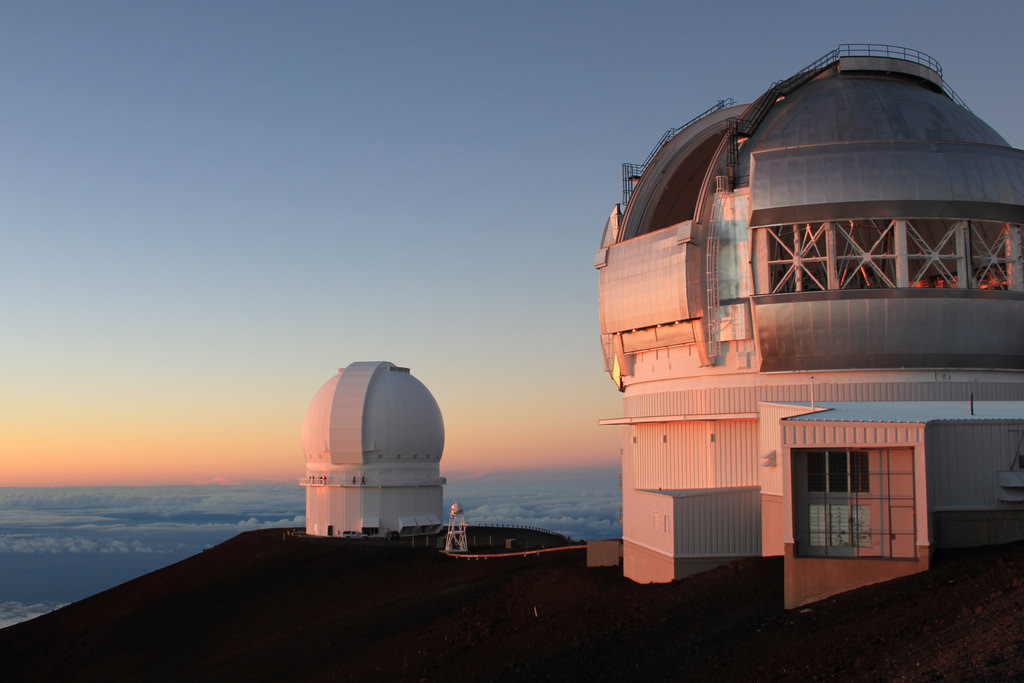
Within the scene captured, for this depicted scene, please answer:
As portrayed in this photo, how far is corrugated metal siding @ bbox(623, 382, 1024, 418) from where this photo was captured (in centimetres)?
2075

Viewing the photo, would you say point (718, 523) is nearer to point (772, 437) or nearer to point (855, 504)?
point (772, 437)

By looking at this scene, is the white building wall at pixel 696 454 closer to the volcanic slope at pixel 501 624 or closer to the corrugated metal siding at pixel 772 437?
the volcanic slope at pixel 501 624

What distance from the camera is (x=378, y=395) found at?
1598 inches

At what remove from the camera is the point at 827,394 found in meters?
21.0

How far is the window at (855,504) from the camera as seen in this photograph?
15.2 m

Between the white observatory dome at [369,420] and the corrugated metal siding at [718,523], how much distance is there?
22.9m

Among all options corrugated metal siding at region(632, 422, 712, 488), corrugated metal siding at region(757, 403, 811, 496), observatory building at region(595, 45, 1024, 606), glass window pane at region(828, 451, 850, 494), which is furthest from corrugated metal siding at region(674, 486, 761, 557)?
glass window pane at region(828, 451, 850, 494)

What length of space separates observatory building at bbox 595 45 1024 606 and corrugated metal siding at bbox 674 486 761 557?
4 cm

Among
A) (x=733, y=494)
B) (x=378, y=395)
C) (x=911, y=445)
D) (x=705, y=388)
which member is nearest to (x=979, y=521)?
(x=911, y=445)

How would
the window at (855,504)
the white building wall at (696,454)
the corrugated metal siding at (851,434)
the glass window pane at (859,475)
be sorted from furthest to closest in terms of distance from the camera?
1. the white building wall at (696,454)
2. the glass window pane at (859,475)
3. the window at (855,504)
4. the corrugated metal siding at (851,434)

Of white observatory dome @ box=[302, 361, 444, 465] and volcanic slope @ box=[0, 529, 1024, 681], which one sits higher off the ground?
white observatory dome @ box=[302, 361, 444, 465]

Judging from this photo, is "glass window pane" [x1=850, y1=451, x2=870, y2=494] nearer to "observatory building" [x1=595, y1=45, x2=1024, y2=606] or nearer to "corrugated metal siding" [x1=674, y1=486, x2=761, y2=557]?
"observatory building" [x1=595, y1=45, x2=1024, y2=606]

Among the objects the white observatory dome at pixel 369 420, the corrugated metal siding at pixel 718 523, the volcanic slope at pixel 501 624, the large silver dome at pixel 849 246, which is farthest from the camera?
the white observatory dome at pixel 369 420

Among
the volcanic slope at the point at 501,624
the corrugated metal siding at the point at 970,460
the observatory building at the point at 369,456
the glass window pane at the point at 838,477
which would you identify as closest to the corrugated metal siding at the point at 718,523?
the volcanic slope at the point at 501,624
